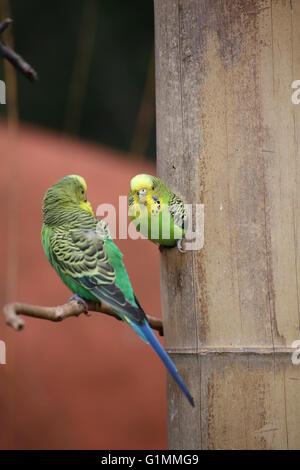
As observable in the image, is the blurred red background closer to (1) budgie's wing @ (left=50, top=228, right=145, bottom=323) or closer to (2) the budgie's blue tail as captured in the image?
(1) budgie's wing @ (left=50, top=228, right=145, bottom=323)

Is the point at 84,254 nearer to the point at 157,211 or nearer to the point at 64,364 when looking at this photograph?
the point at 157,211

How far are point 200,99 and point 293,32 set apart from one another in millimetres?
429

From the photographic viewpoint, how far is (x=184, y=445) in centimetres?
281

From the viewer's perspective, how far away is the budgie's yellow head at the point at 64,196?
3.33 m

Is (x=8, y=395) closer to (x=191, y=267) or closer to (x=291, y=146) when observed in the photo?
(x=191, y=267)

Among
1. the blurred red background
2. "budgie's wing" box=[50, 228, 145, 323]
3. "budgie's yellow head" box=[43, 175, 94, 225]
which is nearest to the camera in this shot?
"budgie's wing" box=[50, 228, 145, 323]

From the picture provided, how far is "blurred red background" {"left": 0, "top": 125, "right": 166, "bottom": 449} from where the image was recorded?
558 centimetres

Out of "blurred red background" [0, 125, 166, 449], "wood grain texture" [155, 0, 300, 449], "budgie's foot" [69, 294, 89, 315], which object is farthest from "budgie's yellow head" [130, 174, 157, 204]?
"blurred red background" [0, 125, 166, 449]

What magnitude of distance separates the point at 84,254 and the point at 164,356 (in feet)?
2.29

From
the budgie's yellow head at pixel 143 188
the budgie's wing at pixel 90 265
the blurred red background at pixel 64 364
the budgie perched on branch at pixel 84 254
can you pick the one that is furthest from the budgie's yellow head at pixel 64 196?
the blurred red background at pixel 64 364

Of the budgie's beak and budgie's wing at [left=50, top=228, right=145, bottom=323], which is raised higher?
the budgie's beak

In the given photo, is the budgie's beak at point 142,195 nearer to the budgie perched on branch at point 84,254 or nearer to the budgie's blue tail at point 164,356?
the budgie perched on branch at point 84,254

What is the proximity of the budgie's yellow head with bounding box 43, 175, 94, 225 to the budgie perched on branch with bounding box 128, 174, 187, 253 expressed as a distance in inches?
19.9

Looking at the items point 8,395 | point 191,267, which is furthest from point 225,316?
point 8,395
